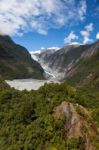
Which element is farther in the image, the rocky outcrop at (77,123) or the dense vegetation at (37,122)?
the dense vegetation at (37,122)

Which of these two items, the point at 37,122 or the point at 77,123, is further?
the point at 37,122

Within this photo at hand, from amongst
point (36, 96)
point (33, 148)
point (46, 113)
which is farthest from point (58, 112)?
point (36, 96)

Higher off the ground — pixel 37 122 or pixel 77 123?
pixel 37 122

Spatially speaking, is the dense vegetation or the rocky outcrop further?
the dense vegetation
